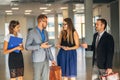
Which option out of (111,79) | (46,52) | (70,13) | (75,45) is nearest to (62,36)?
(75,45)

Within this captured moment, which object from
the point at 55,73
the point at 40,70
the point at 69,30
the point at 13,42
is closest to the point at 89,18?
the point at 69,30

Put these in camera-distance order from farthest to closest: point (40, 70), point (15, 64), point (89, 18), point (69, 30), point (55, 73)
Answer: point (89, 18)
point (69, 30)
point (15, 64)
point (55, 73)
point (40, 70)

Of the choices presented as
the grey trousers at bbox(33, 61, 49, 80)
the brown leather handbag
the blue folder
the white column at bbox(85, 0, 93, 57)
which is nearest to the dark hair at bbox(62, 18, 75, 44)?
the brown leather handbag

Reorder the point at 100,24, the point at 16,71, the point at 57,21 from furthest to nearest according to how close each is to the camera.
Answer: the point at 57,21 → the point at 16,71 → the point at 100,24

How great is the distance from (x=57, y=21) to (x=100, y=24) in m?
30.4

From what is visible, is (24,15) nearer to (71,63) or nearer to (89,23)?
(89,23)

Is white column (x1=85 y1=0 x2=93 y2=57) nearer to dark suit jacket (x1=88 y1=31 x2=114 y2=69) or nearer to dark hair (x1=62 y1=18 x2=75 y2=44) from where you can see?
dark hair (x1=62 y1=18 x2=75 y2=44)

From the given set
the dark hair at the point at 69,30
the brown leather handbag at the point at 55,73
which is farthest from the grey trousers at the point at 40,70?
the dark hair at the point at 69,30

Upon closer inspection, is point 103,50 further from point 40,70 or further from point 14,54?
point 14,54

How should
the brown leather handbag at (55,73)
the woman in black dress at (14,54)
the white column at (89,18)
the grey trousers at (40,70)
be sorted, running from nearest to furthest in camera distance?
1. the grey trousers at (40,70)
2. the brown leather handbag at (55,73)
3. the woman in black dress at (14,54)
4. the white column at (89,18)

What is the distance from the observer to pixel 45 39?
532 cm

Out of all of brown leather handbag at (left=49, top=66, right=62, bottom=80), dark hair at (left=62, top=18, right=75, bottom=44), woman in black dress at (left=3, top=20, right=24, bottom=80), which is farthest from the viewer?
dark hair at (left=62, top=18, right=75, bottom=44)

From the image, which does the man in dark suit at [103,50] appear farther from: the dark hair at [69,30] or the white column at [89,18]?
the white column at [89,18]

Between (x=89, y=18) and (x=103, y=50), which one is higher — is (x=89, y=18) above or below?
above
